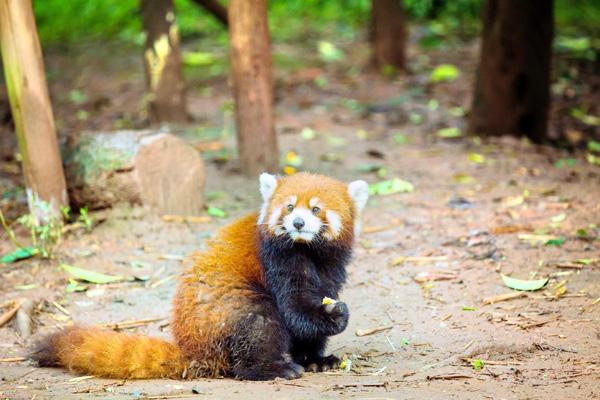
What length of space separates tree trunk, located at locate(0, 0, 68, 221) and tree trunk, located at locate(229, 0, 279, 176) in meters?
2.19

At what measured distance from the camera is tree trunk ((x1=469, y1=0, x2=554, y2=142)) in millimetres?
9414

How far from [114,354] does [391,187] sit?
14.1 ft

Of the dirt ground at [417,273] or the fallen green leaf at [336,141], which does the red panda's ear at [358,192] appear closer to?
the dirt ground at [417,273]

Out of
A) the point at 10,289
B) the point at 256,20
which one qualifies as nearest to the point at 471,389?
the point at 10,289

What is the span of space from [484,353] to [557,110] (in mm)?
7903

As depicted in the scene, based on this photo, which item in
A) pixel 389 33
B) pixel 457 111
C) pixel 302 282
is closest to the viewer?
pixel 302 282

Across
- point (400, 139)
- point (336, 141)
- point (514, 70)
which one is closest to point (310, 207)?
point (336, 141)

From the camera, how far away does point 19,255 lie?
20.5ft

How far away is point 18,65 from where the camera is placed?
634cm

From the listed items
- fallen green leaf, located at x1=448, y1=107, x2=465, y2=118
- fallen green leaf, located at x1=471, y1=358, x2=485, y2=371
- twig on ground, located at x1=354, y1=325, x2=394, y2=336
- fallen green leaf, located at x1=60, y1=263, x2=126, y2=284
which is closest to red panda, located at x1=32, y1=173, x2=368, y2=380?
twig on ground, located at x1=354, y1=325, x2=394, y2=336

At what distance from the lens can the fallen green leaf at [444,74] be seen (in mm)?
12852

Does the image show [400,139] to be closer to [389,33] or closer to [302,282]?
[389,33]

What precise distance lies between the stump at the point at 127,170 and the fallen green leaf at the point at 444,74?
6752 mm

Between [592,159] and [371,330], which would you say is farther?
[592,159]
